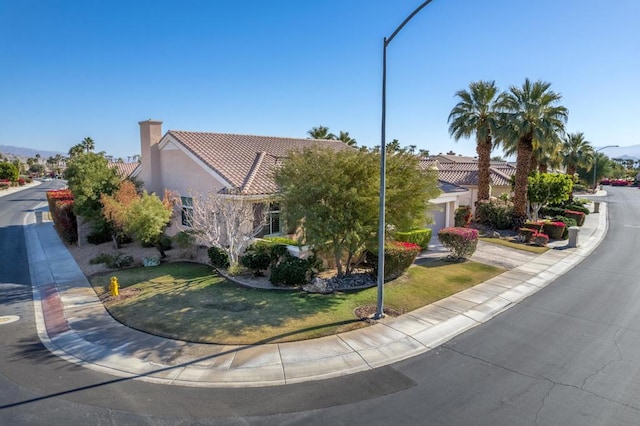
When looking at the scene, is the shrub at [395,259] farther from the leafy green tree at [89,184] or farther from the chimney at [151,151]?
the leafy green tree at [89,184]

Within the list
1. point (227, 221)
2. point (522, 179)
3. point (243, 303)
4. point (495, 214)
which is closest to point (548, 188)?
point (522, 179)

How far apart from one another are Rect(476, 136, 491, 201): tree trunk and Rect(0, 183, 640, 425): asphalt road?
1883 cm

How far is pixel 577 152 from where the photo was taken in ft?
165

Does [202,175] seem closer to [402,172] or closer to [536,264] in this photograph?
[402,172]

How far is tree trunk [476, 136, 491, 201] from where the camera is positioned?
2800 cm

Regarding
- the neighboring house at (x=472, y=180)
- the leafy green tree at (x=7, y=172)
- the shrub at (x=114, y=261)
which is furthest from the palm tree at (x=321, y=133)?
the leafy green tree at (x=7, y=172)

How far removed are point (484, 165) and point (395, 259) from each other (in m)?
17.8

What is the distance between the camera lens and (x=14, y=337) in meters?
10.5

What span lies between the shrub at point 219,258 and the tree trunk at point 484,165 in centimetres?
2056

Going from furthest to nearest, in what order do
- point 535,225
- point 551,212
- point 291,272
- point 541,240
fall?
point 551,212
point 535,225
point 541,240
point 291,272

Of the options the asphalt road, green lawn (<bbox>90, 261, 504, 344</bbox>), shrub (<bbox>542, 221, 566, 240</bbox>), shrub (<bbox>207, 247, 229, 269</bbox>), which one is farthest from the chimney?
shrub (<bbox>542, 221, 566, 240</bbox>)

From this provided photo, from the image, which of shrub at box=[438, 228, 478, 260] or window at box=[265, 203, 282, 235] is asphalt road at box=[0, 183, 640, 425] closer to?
shrub at box=[438, 228, 478, 260]

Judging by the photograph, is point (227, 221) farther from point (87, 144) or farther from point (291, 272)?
point (87, 144)

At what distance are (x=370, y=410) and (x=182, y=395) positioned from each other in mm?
3683
